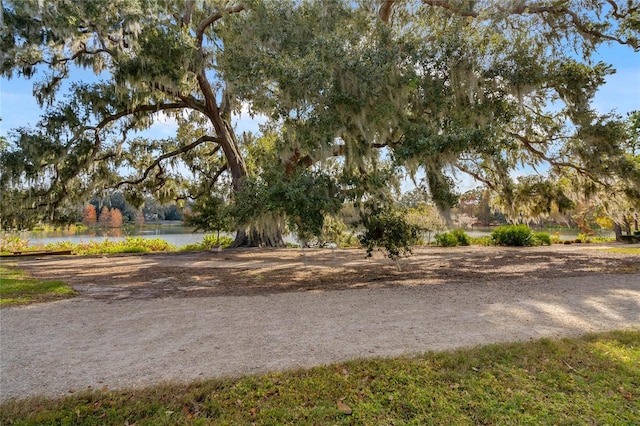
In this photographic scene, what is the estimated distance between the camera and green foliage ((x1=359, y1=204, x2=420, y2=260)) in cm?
758

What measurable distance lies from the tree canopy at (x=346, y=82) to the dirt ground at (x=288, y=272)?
1.27m

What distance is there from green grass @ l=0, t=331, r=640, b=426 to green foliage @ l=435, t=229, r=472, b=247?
13173 millimetres

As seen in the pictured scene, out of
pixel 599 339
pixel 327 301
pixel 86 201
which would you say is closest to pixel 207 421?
pixel 327 301

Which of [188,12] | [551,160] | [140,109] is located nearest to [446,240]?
[551,160]

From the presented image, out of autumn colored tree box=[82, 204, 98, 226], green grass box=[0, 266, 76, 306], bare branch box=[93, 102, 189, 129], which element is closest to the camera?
green grass box=[0, 266, 76, 306]

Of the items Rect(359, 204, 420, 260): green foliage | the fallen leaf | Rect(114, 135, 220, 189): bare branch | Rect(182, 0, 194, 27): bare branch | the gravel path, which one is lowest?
the fallen leaf

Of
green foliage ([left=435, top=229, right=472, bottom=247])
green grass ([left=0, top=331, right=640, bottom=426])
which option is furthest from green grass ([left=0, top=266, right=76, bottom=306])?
green foliage ([left=435, top=229, right=472, bottom=247])

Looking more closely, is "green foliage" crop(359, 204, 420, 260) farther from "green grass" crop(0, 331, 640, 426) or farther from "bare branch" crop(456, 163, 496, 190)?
"bare branch" crop(456, 163, 496, 190)

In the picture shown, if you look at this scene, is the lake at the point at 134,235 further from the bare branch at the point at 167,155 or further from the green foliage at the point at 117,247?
the bare branch at the point at 167,155

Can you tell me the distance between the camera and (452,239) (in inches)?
637

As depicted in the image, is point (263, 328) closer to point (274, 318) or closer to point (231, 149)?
point (274, 318)

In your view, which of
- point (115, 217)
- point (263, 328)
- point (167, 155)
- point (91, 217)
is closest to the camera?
point (263, 328)

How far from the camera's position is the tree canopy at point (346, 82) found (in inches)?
286

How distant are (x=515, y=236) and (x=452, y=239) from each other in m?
2.58
